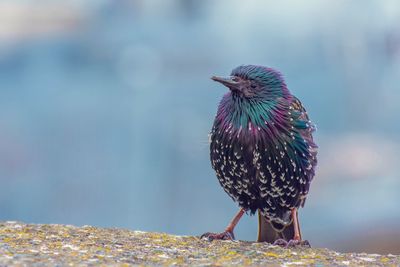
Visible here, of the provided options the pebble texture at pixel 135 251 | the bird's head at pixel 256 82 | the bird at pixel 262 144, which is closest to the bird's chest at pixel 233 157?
the bird at pixel 262 144

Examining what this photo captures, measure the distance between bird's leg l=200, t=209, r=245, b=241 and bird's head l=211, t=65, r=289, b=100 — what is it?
70 centimetres

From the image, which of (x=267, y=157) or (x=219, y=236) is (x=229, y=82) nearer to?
(x=267, y=157)

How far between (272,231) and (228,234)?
0.28 m

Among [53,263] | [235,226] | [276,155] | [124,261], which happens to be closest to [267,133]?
[276,155]

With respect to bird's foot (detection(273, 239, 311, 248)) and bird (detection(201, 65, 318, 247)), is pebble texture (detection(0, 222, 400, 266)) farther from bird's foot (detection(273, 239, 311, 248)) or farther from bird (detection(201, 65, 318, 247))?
bird (detection(201, 65, 318, 247))

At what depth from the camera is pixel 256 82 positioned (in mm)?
4367

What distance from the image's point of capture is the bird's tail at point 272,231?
4.64 meters

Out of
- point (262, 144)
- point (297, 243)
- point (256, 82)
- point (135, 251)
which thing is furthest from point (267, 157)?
point (135, 251)

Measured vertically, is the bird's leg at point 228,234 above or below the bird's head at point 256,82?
below

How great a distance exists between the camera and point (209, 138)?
4539 mm

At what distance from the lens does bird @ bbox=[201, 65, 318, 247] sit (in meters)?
4.27

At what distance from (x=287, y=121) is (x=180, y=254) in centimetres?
102

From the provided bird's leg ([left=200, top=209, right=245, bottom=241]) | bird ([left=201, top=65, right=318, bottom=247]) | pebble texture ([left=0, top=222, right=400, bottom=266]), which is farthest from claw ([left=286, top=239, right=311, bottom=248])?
bird's leg ([left=200, top=209, right=245, bottom=241])

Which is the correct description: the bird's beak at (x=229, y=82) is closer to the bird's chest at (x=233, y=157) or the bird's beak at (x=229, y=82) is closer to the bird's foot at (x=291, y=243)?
the bird's chest at (x=233, y=157)
